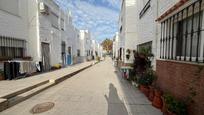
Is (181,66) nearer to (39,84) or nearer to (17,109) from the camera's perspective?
(17,109)

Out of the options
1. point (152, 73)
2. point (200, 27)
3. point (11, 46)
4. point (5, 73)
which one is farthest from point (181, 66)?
point (11, 46)

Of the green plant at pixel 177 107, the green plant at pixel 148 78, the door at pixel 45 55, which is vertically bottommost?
the green plant at pixel 177 107

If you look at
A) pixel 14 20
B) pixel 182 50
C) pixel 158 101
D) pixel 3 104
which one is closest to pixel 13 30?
pixel 14 20

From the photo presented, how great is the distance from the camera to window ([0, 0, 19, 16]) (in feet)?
32.4

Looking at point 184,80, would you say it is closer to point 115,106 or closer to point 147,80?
point 115,106

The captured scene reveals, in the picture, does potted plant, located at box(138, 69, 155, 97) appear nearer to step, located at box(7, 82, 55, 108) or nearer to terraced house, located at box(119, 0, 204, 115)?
terraced house, located at box(119, 0, 204, 115)

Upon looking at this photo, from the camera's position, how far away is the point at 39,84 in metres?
8.02

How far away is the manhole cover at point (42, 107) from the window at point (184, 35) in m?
4.04

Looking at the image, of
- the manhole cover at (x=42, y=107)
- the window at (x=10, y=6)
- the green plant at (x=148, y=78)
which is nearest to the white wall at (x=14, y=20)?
the window at (x=10, y=6)

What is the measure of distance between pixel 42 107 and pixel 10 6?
26.1 ft

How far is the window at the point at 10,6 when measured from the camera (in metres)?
9.88

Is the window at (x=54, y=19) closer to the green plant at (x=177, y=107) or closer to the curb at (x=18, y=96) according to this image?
the curb at (x=18, y=96)

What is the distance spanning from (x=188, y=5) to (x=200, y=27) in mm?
643

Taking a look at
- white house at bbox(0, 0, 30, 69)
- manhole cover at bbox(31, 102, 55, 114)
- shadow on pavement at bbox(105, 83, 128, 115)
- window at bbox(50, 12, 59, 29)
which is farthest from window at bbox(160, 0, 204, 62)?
window at bbox(50, 12, 59, 29)
